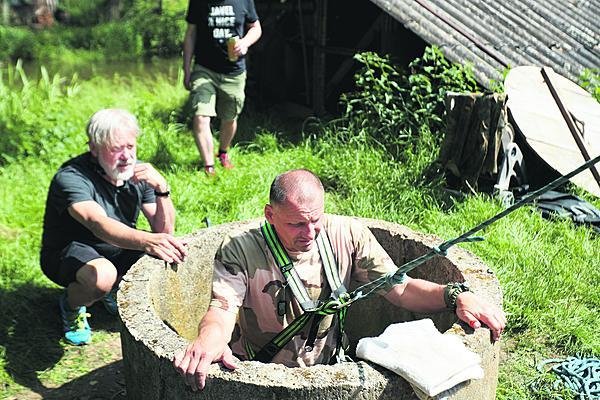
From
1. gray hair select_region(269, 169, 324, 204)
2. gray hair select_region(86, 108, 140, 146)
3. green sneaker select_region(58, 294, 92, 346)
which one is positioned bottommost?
green sneaker select_region(58, 294, 92, 346)

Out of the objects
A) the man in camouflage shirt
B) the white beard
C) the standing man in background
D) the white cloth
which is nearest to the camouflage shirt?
the man in camouflage shirt

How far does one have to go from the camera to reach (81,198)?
3.84m

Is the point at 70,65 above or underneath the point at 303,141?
underneath

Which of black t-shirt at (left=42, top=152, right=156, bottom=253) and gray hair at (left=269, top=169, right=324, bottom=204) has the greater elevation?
gray hair at (left=269, top=169, right=324, bottom=204)

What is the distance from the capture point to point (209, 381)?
8.03 feet

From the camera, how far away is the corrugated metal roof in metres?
6.49

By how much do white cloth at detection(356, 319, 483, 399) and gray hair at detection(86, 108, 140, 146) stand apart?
199cm

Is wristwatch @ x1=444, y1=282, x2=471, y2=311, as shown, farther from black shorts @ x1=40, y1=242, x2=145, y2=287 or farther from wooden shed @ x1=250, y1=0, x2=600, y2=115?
wooden shed @ x1=250, y1=0, x2=600, y2=115

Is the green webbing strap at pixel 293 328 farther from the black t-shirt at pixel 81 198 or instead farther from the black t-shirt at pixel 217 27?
the black t-shirt at pixel 217 27

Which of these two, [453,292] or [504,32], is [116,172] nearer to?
[453,292]

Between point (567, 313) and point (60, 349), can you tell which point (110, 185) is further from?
point (567, 313)

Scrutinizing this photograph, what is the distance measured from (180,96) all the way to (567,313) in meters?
6.43

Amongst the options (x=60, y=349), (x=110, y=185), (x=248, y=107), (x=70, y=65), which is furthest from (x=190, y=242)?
(x=70, y=65)

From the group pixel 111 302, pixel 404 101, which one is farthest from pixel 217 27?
pixel 111 302
